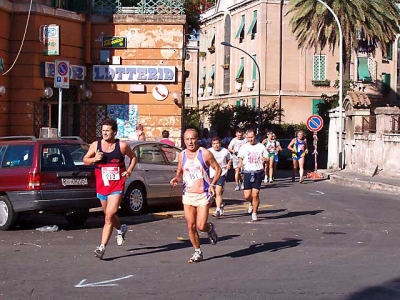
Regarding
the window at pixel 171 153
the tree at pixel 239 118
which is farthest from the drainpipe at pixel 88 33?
the tree at pixel 239 118

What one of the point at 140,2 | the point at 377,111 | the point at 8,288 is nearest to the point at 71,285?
the point at 8,288

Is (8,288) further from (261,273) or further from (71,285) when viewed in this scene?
(261,273)

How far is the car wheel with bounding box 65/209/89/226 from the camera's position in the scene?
1489 centimetres

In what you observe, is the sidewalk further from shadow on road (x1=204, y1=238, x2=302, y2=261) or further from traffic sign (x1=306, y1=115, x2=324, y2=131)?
shadow on road (x1=204, y1=238, x2=302, y2=261)

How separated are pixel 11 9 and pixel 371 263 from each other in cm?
1618

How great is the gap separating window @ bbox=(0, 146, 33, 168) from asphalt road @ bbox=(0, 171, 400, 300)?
4.03ft

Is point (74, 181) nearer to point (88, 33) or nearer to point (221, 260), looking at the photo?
point (221, 260)

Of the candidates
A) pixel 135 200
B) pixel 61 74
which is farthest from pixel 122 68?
pixel 135 200

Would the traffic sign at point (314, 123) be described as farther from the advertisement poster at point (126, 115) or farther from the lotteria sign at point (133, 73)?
the advertisement poster at point (126, 115)

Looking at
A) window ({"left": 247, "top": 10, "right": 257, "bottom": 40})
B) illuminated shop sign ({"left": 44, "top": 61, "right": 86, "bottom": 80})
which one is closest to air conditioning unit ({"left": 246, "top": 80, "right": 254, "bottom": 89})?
window ({"left": 247, "top": 10, "right": 257, "bottom": 40})

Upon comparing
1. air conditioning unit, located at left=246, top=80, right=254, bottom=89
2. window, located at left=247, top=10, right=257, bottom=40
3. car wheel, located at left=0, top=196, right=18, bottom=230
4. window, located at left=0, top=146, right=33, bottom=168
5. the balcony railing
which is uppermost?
window, located at left=247, top=10, right=257, bottom=40

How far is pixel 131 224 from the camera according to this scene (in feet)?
49.9

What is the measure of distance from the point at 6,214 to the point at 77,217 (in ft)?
5.05

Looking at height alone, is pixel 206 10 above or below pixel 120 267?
above
